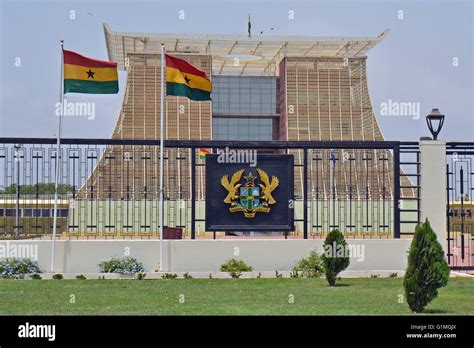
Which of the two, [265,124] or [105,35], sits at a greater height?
[105,35]

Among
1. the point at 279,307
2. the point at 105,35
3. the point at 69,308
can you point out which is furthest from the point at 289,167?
the point at 105,35

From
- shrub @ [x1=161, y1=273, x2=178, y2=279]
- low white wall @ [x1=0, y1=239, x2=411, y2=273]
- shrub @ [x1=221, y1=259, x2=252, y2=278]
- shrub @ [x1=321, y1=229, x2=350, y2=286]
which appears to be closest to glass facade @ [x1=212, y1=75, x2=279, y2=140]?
low white wall @ [x1=0, y1=239, x2=411, y2=273]

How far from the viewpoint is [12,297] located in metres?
13.2

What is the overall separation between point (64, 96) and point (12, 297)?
5.89 m

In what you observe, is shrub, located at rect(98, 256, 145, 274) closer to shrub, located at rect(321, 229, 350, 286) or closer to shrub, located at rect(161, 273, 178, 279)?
shrub, located at rect(161, 273, 178, 279)

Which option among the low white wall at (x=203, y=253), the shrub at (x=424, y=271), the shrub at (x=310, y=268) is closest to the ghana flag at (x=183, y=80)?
the low white wall at (x=203, y=253)

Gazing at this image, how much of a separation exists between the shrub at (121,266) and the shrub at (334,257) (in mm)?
4191

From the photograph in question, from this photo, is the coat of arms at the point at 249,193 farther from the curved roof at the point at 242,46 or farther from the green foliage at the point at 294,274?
the curved roof at the point at 242,46

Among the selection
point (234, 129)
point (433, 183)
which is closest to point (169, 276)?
point (433, 183)

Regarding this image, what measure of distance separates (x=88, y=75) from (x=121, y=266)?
4.43m

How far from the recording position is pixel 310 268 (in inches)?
675

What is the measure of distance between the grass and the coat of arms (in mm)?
2117

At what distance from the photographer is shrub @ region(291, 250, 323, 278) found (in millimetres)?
17078
